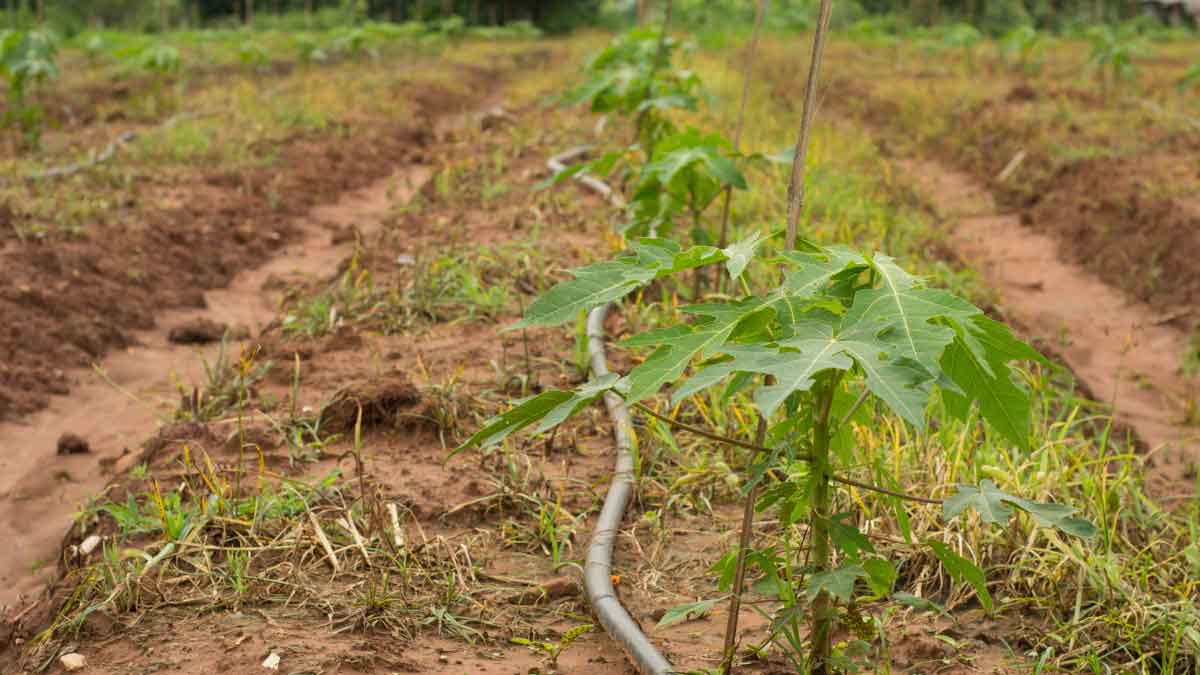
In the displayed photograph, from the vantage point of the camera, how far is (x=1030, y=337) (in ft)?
17.1

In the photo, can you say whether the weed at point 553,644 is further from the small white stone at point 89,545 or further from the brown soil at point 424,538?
the small white stone at point 89,545

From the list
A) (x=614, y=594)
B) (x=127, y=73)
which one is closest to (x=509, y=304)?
(x=614, y=594)

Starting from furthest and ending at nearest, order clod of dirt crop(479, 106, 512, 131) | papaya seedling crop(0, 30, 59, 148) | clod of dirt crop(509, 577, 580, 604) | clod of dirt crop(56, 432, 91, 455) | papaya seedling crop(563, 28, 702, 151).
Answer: clod of dirt crop(479, 106, 512, 131) → papaya seedling crop(0, 30, 59, 148) → papaya seedling crop(563, 28, 702, 151) → clod of dirt crop(56, 432, 91, 455) → clod of dirt crop(509, 577, 580, 604)

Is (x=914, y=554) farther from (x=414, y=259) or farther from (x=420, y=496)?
(x=414, y=259)

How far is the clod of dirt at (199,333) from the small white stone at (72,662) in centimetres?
275

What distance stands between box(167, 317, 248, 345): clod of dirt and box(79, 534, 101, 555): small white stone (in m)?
2.09

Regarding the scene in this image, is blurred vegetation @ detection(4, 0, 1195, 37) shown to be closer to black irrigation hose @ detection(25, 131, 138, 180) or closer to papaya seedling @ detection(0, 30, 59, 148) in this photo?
papaya seedling @ detection(0, 30, 59, 148)

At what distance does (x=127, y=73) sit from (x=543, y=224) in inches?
399

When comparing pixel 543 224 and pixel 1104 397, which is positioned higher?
pixel 543 224

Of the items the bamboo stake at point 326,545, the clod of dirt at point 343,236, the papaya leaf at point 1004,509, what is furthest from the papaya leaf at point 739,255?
the clod of dirt at point 343,236

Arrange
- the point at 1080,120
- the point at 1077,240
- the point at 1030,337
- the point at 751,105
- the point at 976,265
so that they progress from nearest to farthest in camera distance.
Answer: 1. the point at 1030,337
2. the point at 976,265
3. the point at 1077,240
4. the point at 1080,120
5. the point at 751,105

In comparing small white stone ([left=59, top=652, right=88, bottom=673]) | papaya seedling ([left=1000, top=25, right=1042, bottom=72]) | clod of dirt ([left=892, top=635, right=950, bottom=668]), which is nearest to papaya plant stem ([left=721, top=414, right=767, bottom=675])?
clod of dirt ([left=892, top=635, right=950, bottom=668])

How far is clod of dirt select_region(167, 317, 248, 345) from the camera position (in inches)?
197

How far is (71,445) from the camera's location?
387 cm
